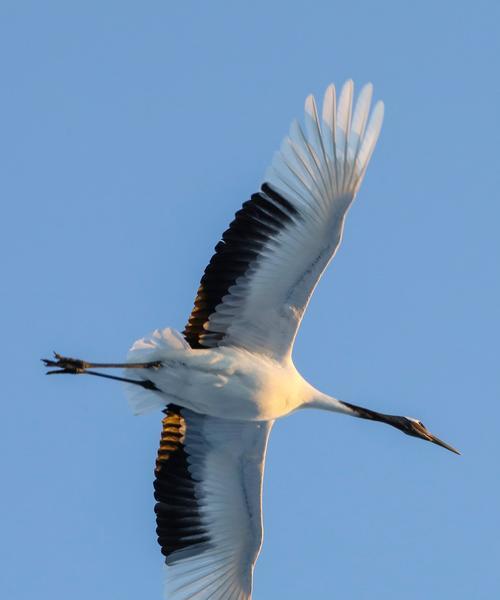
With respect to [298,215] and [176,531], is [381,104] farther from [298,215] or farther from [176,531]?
[176,531]

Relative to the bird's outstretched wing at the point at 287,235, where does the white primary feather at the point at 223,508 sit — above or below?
below

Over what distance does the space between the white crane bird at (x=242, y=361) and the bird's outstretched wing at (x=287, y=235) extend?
1 centimetres

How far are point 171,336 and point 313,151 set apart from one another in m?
2.97

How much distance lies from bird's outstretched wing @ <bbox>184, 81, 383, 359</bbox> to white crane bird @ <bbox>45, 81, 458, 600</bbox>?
0.01m

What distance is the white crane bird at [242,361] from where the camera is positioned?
799 inches

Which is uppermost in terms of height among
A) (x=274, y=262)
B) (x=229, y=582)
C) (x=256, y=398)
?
(x=274, y=262)

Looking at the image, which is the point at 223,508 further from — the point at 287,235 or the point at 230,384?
the point at 287,235

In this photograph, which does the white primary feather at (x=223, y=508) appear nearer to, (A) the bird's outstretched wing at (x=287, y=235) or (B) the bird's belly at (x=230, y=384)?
(B) the bird's belly at (x=230, y=384)

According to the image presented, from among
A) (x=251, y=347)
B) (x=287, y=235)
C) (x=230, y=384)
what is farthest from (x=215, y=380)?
(x=287, y=235)

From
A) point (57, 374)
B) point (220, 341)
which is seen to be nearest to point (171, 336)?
point (220, 341)

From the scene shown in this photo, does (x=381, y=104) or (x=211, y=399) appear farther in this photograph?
(x=211, y=399)

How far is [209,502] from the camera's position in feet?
73.3

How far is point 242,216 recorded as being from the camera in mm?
20562

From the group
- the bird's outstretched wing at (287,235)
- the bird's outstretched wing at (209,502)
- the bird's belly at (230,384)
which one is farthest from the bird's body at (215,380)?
the bird's outstretched wing at (209,502)
